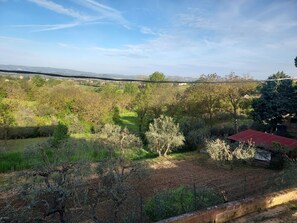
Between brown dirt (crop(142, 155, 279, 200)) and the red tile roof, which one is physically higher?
the red tile roof

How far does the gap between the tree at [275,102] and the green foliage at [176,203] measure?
18.7 meters

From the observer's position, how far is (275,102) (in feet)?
91.0

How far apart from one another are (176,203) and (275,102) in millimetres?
20822

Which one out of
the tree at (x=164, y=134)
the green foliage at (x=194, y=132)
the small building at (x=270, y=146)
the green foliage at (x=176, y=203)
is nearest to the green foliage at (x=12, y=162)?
the tree at (x=164, y=134)

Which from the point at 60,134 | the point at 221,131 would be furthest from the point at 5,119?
the point at 221,131

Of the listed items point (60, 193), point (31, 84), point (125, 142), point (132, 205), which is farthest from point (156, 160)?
point (31, 84)

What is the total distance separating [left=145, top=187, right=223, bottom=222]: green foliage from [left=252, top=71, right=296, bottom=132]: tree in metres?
18.7

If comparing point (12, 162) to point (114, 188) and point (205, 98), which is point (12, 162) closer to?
point (114, 188)

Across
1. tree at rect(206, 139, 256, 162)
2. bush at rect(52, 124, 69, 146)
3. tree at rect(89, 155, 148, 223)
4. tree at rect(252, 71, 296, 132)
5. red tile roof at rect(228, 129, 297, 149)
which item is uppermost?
tree at rect(252, 71, 296, 132)

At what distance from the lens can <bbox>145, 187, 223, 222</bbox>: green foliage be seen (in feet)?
33.5

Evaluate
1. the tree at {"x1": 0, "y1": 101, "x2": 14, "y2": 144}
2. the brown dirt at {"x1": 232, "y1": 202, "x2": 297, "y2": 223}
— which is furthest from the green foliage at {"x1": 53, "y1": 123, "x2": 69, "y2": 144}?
the brown dirt at {"x1": 232, "y1": 202, "x2": 297, "y2": 223}

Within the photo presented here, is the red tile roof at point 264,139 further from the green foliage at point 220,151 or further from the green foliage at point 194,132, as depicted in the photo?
the green foliage at point 194,132

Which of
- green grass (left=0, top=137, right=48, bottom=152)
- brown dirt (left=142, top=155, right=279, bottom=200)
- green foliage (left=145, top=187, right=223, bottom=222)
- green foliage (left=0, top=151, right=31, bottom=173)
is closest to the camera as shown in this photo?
green foliage (left=145, top=187, right=223, bottom=222)

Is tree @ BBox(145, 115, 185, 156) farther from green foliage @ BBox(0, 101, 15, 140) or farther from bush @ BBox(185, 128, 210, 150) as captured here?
green foliage @ BBox(0, 101, 15, 140)
